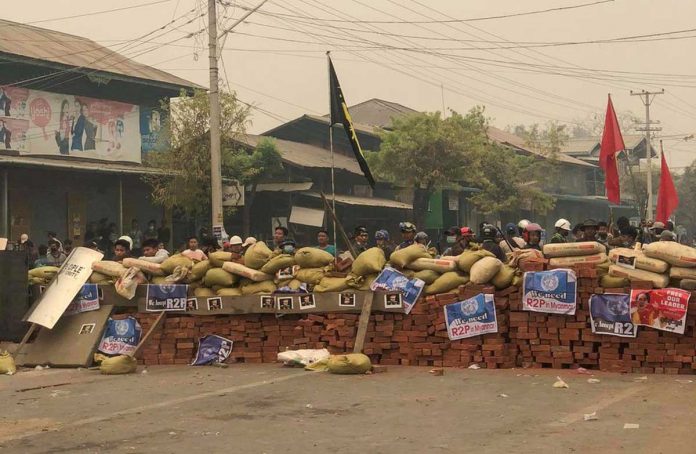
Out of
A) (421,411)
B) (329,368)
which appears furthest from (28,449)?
(329,368)

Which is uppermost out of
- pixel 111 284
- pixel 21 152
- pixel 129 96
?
pixel 129 96

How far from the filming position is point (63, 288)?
1213 cm

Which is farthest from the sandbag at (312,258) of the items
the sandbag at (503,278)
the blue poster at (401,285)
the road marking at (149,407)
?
the sandbag at (503,278)

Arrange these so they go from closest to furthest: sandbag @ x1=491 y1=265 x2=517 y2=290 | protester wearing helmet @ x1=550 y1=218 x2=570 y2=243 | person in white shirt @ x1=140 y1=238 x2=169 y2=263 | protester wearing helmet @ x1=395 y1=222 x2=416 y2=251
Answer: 1. sandbag @ x1=491 y1=265 x2=517 y2=290
2. protester wearing helmet @ x1=550 y1=218 x2=570 y2=243
3. protester wearing helmet @ x1=395 y1=222 x2=416 y2=251
4. person in white shirt @ x1=140 y1=238 x2=169 y2=263

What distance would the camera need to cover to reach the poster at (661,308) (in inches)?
378

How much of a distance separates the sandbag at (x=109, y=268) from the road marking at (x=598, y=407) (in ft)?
20.7

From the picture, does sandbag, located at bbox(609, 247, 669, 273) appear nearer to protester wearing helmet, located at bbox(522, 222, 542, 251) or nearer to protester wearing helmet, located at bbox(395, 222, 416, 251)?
protester wearing helmet, located at bbox(522, 222, 542, 251)

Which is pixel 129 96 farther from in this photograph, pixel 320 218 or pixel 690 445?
pixel 690 445

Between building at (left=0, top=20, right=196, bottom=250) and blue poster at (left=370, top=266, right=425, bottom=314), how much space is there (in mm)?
13766

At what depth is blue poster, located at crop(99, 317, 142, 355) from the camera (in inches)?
465

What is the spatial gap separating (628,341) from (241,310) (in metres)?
4.39

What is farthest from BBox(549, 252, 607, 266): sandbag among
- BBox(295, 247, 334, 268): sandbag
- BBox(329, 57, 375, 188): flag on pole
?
BBox(329, 57, 375, 188): flag on pole

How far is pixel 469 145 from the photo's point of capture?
36.0 m

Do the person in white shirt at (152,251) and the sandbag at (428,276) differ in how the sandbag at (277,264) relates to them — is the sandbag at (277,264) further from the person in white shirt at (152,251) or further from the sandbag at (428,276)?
the person in white shirt at (152,251)
